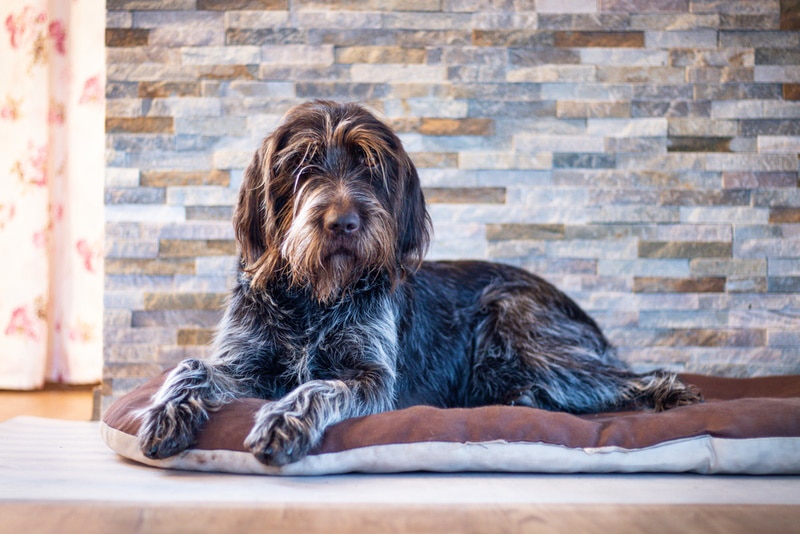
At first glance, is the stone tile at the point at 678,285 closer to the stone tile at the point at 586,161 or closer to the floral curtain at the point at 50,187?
the stone tile at the point at 586,161

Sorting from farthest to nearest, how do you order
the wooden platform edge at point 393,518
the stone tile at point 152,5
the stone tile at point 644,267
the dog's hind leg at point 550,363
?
1. the stone tile at point 644,267
2. the stone tile at point 152,5
3. the dog's hind leg at point 550,363
4. the wooden platform edge at point 393,518

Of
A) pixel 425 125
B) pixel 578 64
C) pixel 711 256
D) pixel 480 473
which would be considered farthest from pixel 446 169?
pixel 480 473

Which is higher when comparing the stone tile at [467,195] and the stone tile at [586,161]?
the stone tile at [586,161]

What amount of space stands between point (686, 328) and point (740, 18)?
1542mm

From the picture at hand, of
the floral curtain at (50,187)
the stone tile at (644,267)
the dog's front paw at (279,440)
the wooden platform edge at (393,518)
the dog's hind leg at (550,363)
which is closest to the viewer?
the wooden platform edge at (393,518)

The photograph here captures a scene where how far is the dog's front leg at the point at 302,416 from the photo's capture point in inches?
72.7

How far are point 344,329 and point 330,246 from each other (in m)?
0.35

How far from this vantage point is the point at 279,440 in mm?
1849

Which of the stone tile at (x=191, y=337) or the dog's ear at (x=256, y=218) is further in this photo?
the stone tile at (x=191, y=337)

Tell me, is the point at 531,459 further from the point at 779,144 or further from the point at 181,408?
the point at 779,144

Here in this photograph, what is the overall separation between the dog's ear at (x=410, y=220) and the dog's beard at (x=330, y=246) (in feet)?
0.52

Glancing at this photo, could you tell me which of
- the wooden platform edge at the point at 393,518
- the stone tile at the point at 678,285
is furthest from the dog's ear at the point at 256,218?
the stone tile at the point at 678,285

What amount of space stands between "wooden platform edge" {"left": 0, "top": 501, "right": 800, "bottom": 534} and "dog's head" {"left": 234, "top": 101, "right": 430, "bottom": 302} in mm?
848

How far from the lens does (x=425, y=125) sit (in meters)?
3.55
